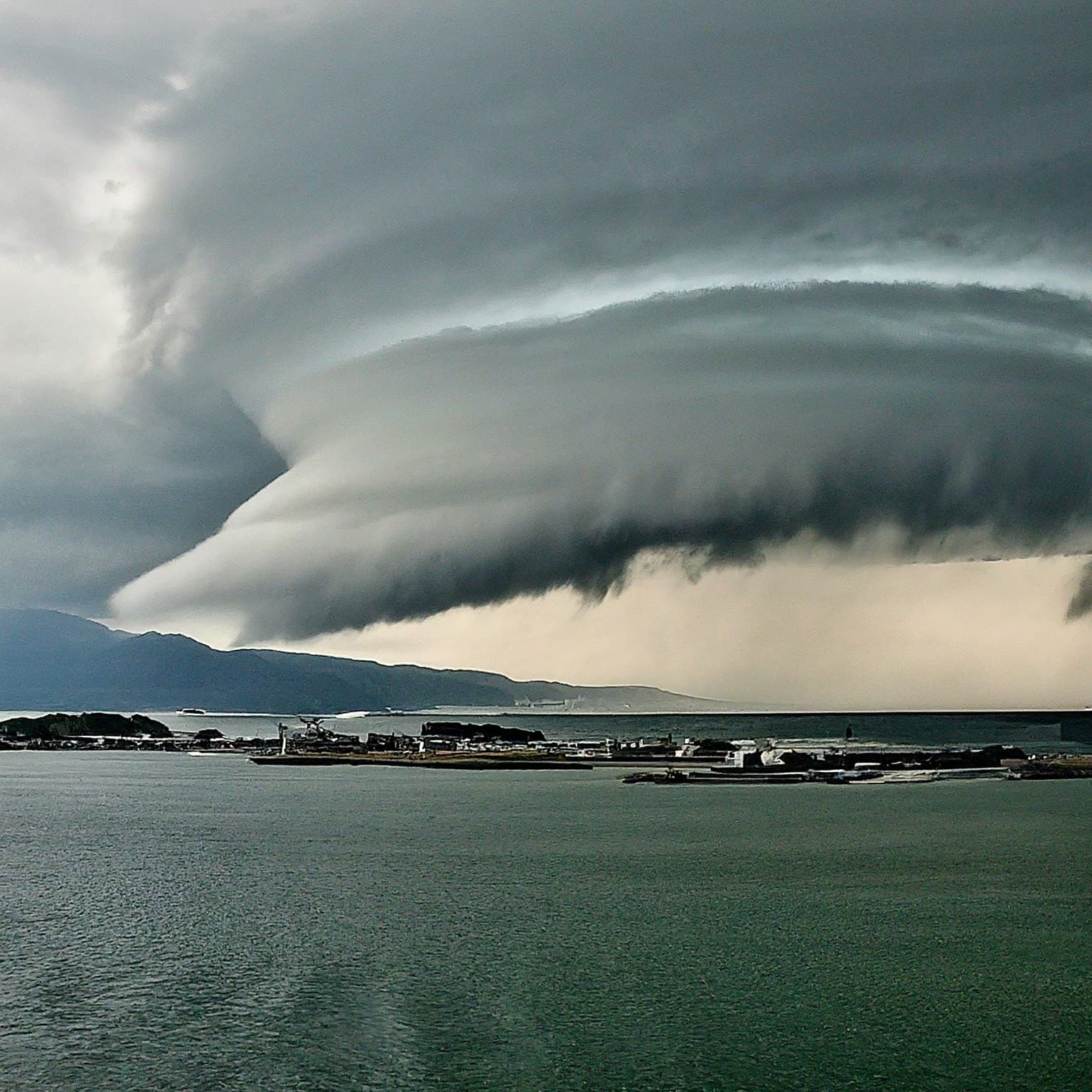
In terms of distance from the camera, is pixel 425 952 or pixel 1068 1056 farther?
pixel 425 952

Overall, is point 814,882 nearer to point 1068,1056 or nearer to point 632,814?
point 1068,1056

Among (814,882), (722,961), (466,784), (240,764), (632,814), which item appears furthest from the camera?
(240,764)

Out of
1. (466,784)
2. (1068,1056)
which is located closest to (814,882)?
(1068,1056)

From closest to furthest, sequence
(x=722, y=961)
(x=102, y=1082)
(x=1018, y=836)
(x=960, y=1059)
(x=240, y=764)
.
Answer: (x=102, y=1082), (x=960, y=1059), (x=722, y=961), (x=1018, y=836), (x=240, y=764)

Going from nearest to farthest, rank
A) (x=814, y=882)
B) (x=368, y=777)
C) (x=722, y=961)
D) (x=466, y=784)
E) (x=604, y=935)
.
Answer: (x=722, y=961) < (x=604, y=935) < (x=814, y=882) < (x=466, y=784) < (x=368, y=777)

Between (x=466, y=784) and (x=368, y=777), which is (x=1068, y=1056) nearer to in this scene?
(x=466, y=784)

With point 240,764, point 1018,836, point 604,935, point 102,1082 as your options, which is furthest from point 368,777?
point 102,1082
